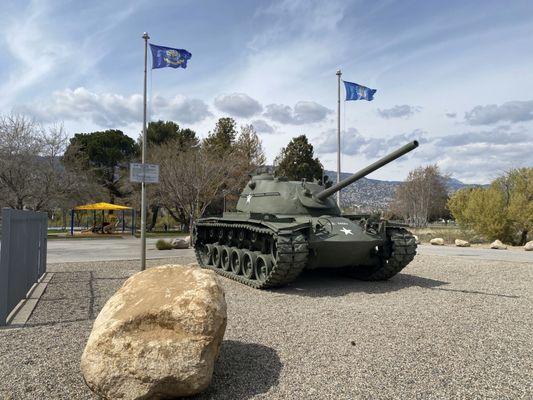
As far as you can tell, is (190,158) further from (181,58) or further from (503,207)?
(503,207)

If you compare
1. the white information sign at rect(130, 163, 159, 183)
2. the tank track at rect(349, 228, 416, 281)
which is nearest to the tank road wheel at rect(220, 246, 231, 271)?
the white information sign at rect(130, 163, 159, 183)

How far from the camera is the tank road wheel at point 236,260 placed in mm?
10961

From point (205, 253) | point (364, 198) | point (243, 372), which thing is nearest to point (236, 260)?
point (205, 253)

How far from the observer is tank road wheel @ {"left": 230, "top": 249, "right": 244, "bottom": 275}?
1096 centimetres

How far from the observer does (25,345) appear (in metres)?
5.52

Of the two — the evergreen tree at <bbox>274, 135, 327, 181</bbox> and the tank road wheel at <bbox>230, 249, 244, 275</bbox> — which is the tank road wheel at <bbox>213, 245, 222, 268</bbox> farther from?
the evergreen tree at <bbox>274, 135, 327, 181</bbox>

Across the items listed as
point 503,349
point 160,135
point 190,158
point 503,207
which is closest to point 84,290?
point 503,349

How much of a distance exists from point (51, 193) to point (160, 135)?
17.0m

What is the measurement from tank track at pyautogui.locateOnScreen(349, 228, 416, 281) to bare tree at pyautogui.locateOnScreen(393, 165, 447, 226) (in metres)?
40.6

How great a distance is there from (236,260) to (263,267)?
1.67 metres

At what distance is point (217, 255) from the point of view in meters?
12.4

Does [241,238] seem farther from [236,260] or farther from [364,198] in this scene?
[364,198]

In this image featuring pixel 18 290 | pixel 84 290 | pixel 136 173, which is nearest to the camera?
pixel 18 290

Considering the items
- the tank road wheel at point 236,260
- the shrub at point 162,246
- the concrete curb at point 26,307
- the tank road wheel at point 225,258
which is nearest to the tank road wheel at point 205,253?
the tank road wheel at point 225,258
